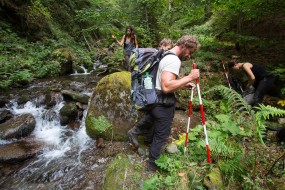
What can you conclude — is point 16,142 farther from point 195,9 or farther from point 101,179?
point 195,9

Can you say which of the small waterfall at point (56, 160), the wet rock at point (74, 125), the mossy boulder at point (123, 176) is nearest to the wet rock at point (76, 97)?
the small waterfall at point (56, 160)

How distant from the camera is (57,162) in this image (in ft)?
18.1

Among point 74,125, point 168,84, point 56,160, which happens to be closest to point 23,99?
point 74,125

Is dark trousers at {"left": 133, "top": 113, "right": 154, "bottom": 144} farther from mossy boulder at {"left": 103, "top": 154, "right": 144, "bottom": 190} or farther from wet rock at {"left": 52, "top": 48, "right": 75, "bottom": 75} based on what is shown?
wet rock at {"left": 52, "top": 48, "right": 75, "bottom": 75}

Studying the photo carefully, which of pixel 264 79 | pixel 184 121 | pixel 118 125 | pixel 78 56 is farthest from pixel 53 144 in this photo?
pixel 78 56

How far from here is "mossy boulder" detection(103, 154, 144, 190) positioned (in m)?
3.77

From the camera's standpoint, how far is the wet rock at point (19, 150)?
5594 millimetres

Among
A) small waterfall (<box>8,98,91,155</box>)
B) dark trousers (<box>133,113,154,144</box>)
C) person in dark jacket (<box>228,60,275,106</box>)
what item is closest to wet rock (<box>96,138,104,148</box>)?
small waterfall (<box>8,98,91,155</box>)

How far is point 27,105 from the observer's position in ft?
27.3

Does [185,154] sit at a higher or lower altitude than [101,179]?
higher

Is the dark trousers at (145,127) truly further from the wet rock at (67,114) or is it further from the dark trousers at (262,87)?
the wet rock at (67,114)

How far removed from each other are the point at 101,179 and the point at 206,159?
7.13 ft

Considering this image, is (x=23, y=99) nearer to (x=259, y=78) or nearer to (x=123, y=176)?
(x=123, y=176)

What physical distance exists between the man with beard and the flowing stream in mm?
1514
